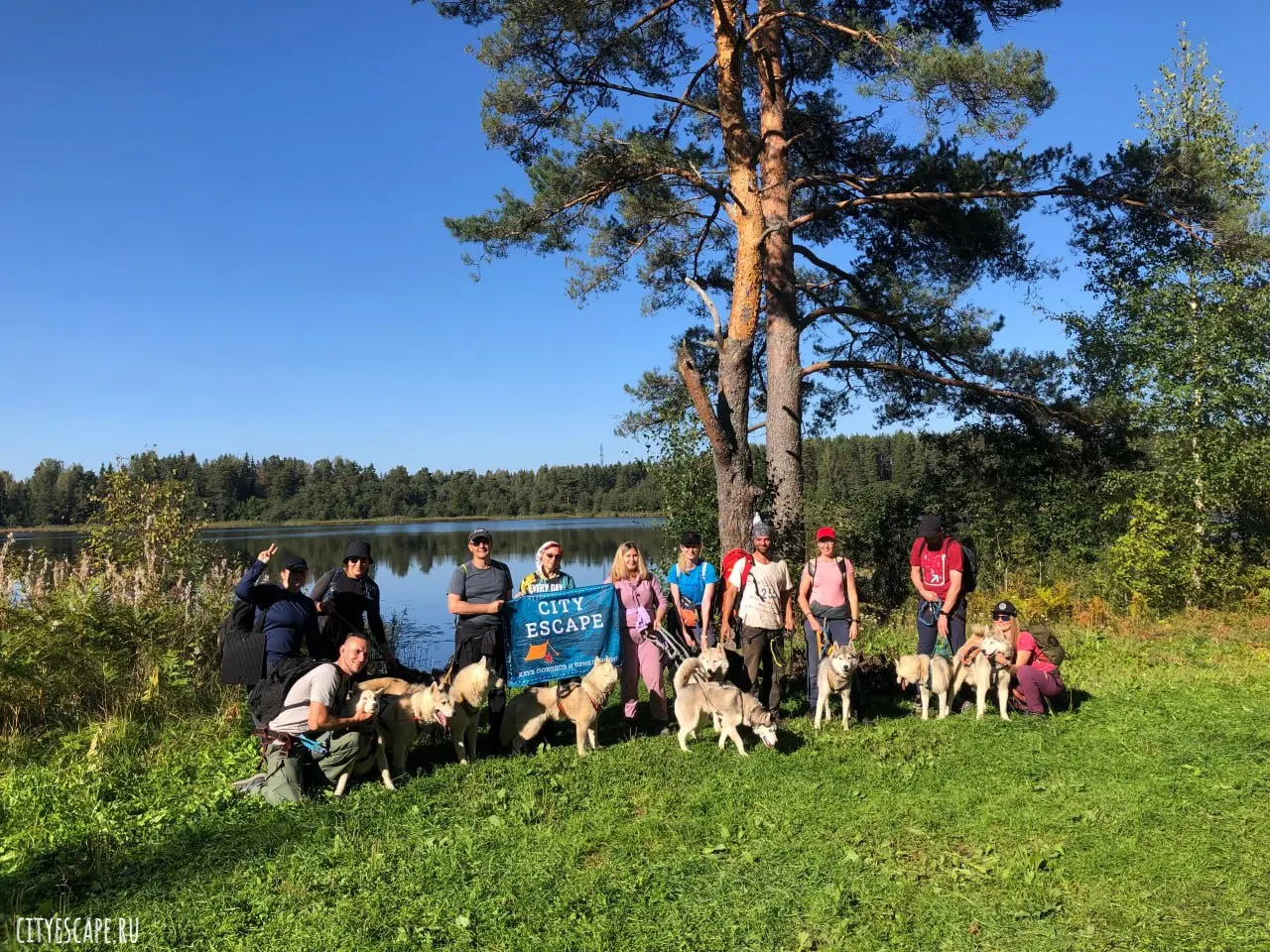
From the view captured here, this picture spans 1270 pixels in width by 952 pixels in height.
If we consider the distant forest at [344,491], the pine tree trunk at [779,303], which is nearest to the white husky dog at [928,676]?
the pine tree trunk at [779,303]

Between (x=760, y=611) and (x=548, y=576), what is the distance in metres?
1.99

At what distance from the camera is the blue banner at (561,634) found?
683 cm

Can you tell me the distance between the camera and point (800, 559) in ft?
37.0

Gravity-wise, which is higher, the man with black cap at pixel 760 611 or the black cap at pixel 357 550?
the black cap at pixel 357 550

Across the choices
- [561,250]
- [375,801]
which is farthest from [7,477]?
[375,801]

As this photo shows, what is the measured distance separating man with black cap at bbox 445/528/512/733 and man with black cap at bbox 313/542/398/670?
29.2 inches

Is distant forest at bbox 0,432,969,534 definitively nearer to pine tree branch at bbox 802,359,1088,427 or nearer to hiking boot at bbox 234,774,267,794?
pine tree branch at bbox 802,359,1088,427

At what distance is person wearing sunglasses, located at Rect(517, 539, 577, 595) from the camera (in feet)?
22.4

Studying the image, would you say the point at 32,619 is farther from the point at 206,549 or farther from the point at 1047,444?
→ the point at 1047,444

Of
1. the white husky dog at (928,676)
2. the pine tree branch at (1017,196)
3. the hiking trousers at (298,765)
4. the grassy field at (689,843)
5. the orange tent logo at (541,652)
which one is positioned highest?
the pine tree branch at (1017,196)

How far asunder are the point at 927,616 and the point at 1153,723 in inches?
80.7

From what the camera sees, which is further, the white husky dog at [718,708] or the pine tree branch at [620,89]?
the pine tree branch at [620,89]

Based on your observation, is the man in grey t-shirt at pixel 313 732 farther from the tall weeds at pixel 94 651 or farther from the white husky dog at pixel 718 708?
the white husky dog at pixel 718 708

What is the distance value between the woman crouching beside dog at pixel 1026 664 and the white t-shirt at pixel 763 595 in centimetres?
181
